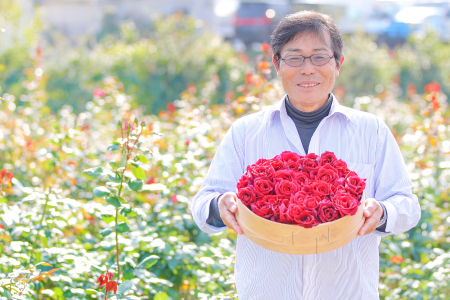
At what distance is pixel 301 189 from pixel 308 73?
0.41 m

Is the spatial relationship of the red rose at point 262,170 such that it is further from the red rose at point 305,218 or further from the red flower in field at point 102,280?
the red flower in field at point 102,280

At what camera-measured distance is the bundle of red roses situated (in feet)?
4.05

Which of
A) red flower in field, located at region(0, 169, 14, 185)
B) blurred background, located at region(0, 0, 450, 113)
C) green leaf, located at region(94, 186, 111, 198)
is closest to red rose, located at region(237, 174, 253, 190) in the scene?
green leaf, located at region(94, 186, 111, 198)

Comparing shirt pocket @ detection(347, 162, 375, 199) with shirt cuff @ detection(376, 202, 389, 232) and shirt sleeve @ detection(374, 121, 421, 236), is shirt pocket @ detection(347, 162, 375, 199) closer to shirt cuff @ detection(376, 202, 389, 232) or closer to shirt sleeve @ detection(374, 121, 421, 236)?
shirt sleeve @ detection(374, 121, 421, 236)

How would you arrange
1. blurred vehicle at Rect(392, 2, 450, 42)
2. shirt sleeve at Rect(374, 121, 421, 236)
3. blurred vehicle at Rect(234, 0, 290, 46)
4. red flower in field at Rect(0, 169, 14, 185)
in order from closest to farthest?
shirt sleeve at Rect(374, 121, 421, 236)
red flower in field at Rect(0, 169, 14, 185)
blurred vehicle at Rect(234, 0, 290, 46)
blurred vehicle at Rect(392, 2, 450, 42)

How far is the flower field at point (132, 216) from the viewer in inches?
77.2

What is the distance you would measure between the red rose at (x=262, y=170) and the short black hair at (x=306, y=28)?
1.40 feet

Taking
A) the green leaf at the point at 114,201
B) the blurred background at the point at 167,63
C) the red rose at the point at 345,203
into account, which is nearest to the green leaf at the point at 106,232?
the green leaf at the point at 114,201

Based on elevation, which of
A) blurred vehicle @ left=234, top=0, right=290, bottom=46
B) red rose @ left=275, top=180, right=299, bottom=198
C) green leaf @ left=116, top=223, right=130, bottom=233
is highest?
blurred vehicle @ left=234, top=0, right=290, bottom=46

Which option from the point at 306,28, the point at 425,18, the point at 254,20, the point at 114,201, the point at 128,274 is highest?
the point at 425,18

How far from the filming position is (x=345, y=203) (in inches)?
48.8

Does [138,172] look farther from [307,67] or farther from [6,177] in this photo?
[307,67]

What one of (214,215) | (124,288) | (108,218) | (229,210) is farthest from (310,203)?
(108,218)

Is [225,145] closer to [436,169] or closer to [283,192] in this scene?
[283,192]
